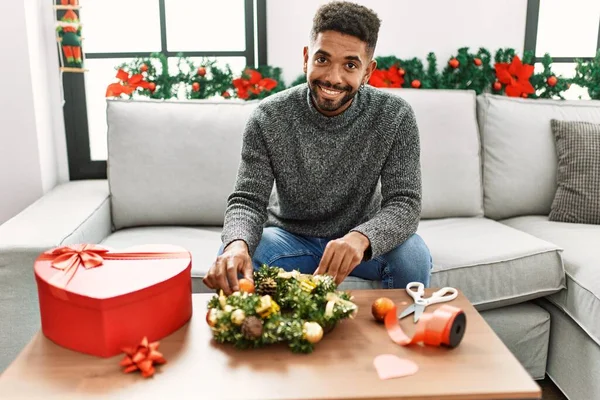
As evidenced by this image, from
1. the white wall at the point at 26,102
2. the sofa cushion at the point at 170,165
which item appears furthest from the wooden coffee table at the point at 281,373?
the white wall at the point at 26,102

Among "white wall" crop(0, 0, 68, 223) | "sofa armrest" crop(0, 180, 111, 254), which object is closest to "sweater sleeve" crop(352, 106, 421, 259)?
"sofa armrest" crop(0, 180, 111, 254)

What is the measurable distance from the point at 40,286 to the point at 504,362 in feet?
2.86

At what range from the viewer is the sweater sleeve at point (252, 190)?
1.50 metres

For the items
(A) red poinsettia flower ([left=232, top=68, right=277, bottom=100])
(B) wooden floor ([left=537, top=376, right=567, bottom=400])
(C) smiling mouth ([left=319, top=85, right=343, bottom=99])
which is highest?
(C) smiling mouth ([left=319, top=85, right=343, bottom=99])

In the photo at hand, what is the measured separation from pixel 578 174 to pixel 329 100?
1.07m

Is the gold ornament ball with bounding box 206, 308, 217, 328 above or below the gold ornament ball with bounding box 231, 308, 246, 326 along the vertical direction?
below

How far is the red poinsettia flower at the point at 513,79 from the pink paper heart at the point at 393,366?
1771 mm

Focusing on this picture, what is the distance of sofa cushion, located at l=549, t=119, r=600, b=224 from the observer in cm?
210

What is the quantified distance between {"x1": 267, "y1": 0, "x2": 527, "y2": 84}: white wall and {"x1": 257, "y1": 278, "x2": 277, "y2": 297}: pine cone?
1448 mm

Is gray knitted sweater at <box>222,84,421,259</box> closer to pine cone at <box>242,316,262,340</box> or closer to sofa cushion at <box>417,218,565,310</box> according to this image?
sofa cushion at <box>417,218,565,310</box>

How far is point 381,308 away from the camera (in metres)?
1.19

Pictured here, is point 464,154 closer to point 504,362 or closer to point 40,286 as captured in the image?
point 504,362

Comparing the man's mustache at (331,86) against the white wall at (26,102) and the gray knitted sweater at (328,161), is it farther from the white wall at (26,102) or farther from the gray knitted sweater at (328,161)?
the white wall at (26,102)

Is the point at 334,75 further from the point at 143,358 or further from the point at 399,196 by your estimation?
the point at 143,358
